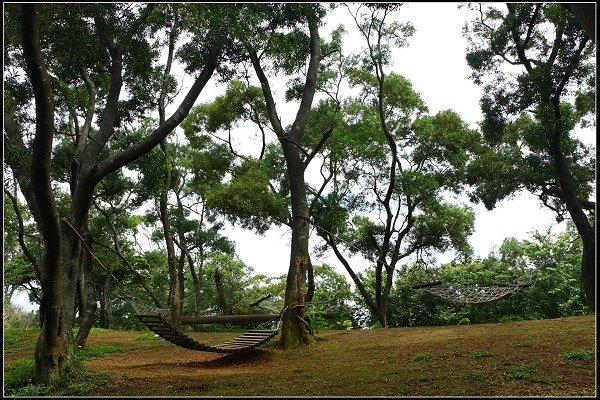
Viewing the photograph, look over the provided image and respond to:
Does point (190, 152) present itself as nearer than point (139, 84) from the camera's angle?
No

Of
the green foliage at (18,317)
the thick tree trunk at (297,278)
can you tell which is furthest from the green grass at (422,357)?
the green foliage at (18,317)

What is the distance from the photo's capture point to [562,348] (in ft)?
16.8

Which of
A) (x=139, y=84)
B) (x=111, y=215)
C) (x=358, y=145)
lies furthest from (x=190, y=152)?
(x=139, y=84)

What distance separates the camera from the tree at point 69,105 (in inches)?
161

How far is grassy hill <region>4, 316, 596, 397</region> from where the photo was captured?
401 centimetres

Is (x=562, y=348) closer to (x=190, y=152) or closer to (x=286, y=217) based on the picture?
(x=286, y=217)

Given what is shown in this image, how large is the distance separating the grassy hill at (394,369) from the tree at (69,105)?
0.75m

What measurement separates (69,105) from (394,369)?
570 cm

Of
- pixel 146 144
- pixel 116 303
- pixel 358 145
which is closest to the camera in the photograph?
pixel 146 144

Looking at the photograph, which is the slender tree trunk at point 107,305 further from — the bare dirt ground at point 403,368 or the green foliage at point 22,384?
the green foliage at point 22,384

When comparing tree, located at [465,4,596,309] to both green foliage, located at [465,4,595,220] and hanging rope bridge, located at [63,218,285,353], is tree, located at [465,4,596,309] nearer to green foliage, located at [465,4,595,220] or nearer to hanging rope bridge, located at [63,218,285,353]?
green foliage, located at [465,4,595,220]

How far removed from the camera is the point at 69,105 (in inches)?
Answer: 297

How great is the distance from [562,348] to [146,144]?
449 centimetres

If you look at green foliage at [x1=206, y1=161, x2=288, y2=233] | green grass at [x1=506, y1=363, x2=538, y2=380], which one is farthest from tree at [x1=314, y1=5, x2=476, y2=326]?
green grass at [x1=506, y1=363, x2=538, y2=380]
